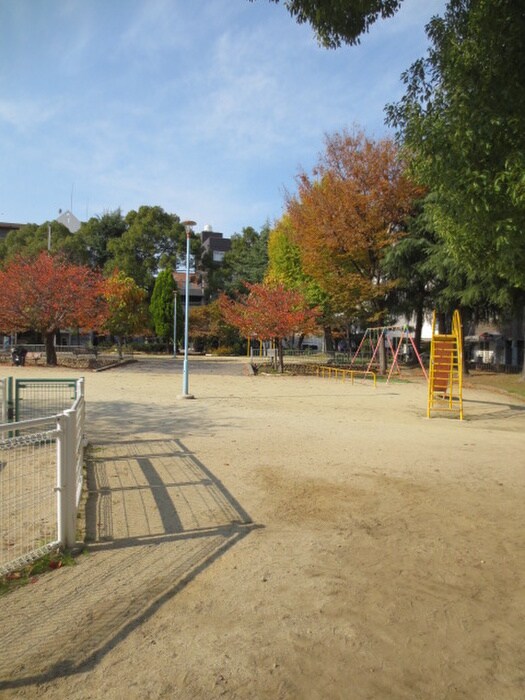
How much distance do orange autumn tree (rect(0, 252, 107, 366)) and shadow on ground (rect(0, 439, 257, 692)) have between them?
23.0 metres

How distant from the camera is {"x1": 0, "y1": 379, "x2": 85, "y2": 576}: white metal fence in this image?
429cm

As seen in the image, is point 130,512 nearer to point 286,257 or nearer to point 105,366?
point 105,366

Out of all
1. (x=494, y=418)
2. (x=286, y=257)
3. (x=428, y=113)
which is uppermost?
(x=286, y=257)

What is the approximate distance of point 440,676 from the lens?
2.90 meters

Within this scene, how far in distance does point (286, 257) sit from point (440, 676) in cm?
3969

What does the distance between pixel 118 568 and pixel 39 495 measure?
1993mm

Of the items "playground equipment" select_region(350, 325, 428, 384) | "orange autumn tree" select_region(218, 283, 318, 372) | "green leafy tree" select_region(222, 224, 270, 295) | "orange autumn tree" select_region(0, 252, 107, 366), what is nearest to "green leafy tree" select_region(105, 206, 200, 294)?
Answer: "green leafy tree" select_region(222, 224, 270, 295)

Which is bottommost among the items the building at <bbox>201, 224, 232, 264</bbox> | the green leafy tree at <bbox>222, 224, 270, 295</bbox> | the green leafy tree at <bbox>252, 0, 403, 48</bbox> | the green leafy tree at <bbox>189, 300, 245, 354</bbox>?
the green leafy tree at <bbox>189, 300, 245, 354</bbox>

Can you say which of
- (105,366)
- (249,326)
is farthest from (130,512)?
(105,366)

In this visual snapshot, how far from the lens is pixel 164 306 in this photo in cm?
5481

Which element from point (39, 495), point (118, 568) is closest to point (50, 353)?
point (39, 495)

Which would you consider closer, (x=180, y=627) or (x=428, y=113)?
(x=180, y=627)

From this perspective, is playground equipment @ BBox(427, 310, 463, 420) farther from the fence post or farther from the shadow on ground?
the fence post

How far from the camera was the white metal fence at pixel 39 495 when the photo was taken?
429cm
